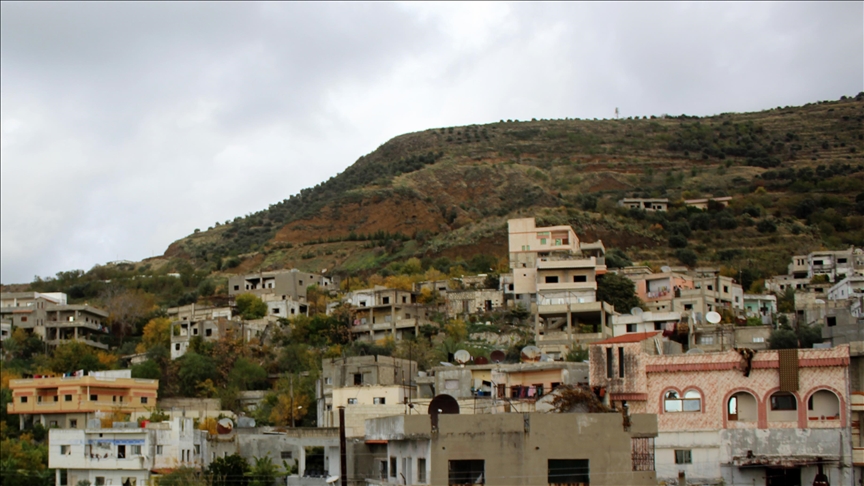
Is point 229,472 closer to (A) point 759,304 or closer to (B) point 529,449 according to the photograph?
(B) point 529,449

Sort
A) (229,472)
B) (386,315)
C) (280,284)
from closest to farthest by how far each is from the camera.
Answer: (229,472)
(386,315)
(280,284)

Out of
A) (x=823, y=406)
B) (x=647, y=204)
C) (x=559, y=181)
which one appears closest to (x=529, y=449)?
(x=823, y=406)

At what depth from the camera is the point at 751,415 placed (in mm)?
40750

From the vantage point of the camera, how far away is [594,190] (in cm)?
12975

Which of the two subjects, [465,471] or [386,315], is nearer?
[465,471]

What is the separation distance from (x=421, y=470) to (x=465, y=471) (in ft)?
5.02

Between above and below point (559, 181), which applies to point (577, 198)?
below

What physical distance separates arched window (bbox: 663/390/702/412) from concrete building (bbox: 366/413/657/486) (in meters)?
10.1

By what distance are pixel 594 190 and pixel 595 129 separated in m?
30.5

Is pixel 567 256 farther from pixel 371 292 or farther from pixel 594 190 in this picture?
pixel 594 190

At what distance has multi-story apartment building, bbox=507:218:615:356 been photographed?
66.2m

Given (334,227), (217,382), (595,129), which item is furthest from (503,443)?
(595,129)

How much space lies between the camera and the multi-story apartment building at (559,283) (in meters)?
66.2

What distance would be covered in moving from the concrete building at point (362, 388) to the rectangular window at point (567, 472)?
17.7 m
